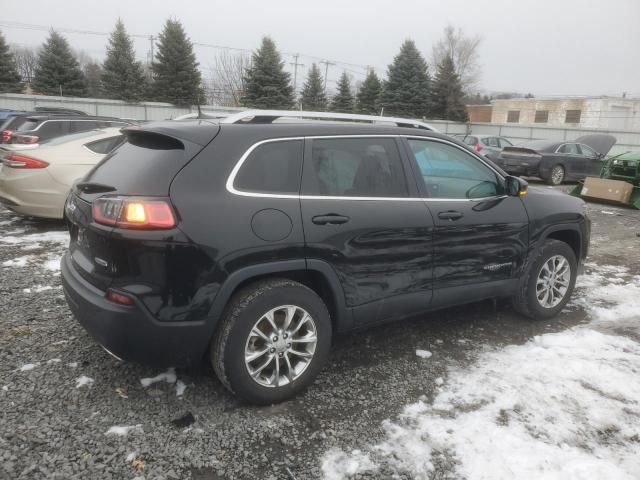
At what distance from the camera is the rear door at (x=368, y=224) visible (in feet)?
9.86

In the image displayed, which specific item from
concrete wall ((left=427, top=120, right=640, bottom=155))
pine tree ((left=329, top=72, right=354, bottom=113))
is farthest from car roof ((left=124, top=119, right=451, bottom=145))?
pine tree ((left=329, top=72, right=354, bottom=113))

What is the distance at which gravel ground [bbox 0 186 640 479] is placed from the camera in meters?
2.44

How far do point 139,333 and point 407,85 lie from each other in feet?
135

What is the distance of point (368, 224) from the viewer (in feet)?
10.3

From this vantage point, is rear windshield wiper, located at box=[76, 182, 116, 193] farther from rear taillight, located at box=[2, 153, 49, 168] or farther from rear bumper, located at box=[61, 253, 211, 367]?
rear taillight, located at box=[2, 153, 49, 168]

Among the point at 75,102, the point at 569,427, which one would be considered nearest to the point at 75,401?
the point at 569,427

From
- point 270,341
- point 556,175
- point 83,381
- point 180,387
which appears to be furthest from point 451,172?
point 556,175

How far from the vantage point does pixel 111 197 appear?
2652mm

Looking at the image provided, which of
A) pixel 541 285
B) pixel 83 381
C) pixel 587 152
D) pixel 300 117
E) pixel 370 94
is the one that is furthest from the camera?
pixel 370 94

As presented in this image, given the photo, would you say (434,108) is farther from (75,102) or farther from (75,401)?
(75,401)

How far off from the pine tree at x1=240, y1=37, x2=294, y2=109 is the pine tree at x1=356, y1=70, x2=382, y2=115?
30.6ft

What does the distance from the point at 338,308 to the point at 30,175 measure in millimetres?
5425

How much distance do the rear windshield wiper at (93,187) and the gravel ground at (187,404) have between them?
3.96 feet

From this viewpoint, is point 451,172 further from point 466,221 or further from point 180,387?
point 180,387
